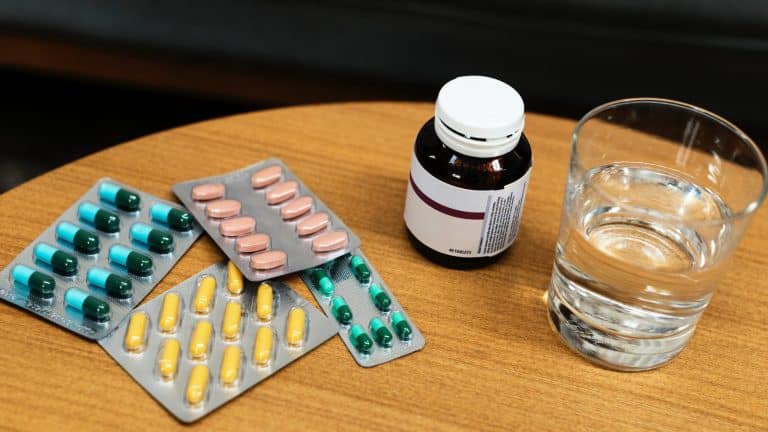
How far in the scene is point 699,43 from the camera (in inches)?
43.1

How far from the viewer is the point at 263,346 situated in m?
0.57

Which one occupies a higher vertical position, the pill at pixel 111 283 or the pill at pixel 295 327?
the pill at pixel 111 283

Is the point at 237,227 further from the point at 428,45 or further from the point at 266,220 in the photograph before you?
the point at 428,45

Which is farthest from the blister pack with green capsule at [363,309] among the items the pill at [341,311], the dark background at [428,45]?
the dark background at [428,45]

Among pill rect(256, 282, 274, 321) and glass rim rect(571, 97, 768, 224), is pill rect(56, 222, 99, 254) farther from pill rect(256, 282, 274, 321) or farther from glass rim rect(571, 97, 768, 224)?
glass rim rect(571, 97, 768, 224)

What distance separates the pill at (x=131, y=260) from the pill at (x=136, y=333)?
0.14 feet

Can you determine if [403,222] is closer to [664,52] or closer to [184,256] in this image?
[184,256]

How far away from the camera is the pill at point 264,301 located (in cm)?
59

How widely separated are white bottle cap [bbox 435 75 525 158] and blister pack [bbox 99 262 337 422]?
0.50 feet

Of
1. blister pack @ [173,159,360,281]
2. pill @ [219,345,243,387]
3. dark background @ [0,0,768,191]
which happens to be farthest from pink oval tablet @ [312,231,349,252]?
dark background @ [0,0,768,191]

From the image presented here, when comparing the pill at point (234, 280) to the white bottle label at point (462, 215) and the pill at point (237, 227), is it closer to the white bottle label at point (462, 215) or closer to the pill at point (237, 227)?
the pill at point (237, 227)

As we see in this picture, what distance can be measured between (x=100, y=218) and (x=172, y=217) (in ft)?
0.17

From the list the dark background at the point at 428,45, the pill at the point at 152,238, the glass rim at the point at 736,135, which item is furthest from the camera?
the dark background at the point at 428,45

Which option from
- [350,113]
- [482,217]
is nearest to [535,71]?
[350,113]
